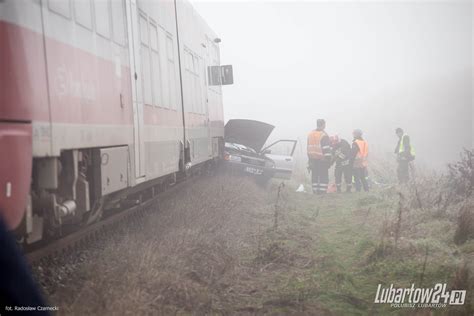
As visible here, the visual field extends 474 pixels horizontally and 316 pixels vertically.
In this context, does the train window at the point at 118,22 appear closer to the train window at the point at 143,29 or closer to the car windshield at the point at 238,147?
the train window at the point at 143,29

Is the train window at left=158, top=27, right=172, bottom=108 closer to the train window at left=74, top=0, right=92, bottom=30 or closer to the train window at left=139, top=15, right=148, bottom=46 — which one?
the train window at left=139, top=15, right=148, bottom=46

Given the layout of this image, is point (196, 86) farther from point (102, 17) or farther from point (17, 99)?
point (17, 99)

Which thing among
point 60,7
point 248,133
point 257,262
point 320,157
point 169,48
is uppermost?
point 169,48

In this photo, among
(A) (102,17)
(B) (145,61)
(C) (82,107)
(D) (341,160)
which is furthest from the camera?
(D) (341,160)

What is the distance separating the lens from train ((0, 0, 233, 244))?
12.2 feet

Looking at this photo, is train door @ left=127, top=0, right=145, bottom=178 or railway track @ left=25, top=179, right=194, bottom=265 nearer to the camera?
railway track @ left=25, top=179, right=194, bottom=265

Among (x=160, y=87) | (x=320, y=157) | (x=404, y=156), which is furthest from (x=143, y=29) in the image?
(x=404, y=156)

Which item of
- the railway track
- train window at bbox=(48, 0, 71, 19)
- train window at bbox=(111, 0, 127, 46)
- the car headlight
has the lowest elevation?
the railway track

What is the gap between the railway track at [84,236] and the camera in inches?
197

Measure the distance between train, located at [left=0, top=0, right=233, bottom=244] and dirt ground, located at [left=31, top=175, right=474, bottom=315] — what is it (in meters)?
0.59

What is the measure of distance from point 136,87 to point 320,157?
9.39 meters

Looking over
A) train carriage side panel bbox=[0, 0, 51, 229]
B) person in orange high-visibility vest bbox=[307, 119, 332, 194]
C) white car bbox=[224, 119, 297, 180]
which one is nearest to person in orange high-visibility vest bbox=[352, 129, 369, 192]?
person in orange high-visibility vest bbox=[307, 119, 332, 194]

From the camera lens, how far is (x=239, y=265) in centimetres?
609

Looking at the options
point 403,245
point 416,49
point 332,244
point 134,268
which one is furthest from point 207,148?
point 416,49
